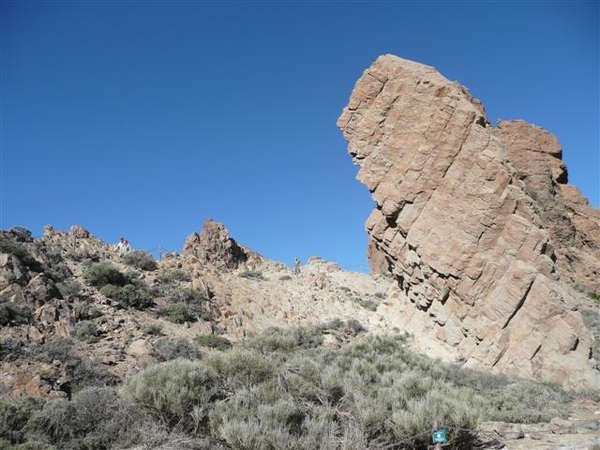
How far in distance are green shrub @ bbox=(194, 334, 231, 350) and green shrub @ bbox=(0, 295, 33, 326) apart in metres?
5.98

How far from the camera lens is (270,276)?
113 feet

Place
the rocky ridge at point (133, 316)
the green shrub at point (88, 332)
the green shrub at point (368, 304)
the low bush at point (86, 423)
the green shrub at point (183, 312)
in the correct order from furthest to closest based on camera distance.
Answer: the green shrub at point (368, 304)
the green shrub at point (183, 312)
the green shrub at point (88, 332)
the rocky ridge at point (133, 316)
the low bush at point (86, 423)

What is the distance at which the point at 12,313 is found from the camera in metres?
14.3

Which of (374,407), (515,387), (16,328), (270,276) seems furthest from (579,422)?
(270,276)

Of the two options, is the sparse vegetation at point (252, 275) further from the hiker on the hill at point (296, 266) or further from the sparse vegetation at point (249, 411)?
the sparse vegetation at point (249, 411)

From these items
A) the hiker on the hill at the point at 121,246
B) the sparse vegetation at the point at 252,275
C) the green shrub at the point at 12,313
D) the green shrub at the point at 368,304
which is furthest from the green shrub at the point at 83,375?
the sparse vegetation at the point at 252,275

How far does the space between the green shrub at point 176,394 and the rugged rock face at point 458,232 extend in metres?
11.1

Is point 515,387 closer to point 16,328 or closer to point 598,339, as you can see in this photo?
point 598,339

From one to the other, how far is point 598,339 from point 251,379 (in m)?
14.4

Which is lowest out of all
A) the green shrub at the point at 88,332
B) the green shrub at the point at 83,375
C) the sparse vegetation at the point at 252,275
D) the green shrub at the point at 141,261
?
the green shrub at the point at 83,375

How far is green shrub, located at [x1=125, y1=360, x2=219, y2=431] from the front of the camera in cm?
654

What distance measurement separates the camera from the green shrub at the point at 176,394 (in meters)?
6.54

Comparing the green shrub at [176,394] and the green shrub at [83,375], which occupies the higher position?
the green shrub at [83,375]

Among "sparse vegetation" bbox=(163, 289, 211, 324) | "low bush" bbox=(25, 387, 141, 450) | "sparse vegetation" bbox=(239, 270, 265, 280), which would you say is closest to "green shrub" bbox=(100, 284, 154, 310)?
"sparse vegetation" bbox=(163, 289, 211, 324)
